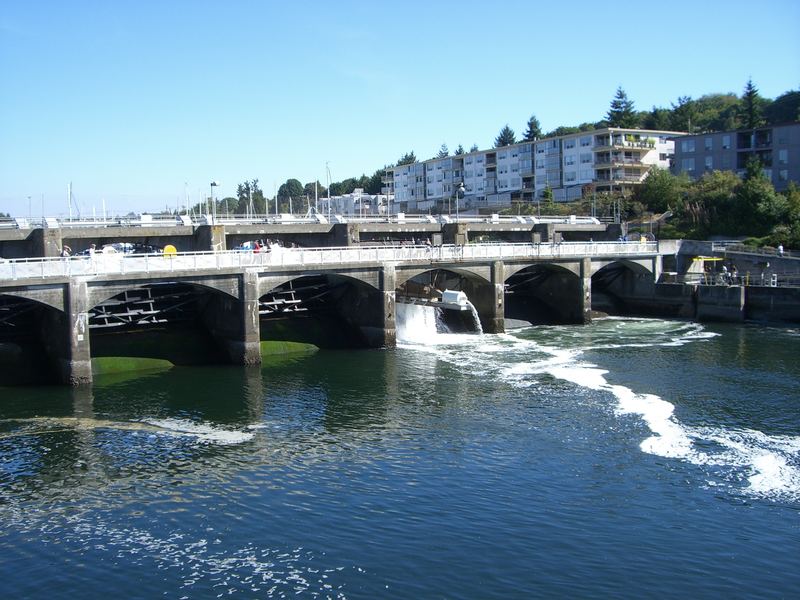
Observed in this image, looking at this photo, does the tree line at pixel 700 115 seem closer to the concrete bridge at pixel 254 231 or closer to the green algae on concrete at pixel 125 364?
the concrete bridge at pixel 254 231

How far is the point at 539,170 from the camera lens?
466 feet

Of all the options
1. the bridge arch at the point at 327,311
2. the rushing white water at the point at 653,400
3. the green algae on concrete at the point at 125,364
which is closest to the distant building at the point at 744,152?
the rushing white water at the point at 653,400

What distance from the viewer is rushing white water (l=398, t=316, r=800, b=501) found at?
29969 mm

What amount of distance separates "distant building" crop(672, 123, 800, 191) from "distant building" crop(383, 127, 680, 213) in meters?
5.78

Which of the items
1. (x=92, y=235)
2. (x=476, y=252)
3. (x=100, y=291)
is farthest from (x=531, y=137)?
(x=100, y=291)

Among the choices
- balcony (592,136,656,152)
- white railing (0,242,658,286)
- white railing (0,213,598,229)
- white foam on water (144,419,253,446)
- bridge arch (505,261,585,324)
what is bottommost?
white foam on water (144,419,253,446)

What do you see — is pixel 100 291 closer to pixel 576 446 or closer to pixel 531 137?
pixel 576 446

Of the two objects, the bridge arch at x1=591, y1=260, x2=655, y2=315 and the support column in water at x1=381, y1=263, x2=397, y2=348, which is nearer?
the support column in water at x1=381, y1=263, x2=397, y2=348

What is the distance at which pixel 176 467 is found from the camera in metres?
31.7

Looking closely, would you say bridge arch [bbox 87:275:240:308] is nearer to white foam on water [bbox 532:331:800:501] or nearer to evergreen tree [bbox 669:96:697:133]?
A: white foam on water [bbox 532:331:800:501]

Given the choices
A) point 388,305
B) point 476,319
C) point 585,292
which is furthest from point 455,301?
point 585,292

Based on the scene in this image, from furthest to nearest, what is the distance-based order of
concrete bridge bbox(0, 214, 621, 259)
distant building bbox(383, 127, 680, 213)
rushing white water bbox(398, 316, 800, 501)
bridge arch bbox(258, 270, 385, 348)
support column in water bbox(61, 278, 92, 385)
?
1. distant building bbox(383, 127, 680, 213)
2. concrete bridge bbox(0, 214, 621, 259)
3. bridge arch bbox(258, 270, 385, 348)
4. support column in water bbox(61, 278, 92, 385)
5. rushing white water bbox(398, 316, 800, 501)

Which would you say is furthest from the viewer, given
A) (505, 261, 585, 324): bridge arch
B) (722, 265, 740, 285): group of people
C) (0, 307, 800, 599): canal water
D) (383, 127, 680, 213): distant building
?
(383, 127, 680, 213): distant building

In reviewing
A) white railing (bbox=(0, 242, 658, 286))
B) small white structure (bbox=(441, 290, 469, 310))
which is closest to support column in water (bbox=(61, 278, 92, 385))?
white railing (bbox=(0, 242, 658, 286))
